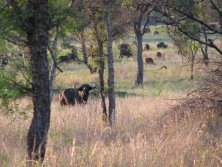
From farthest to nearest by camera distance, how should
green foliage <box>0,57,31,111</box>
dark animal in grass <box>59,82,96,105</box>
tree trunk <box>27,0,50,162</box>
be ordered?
dark animal in grass <box>59,82,96,105</box>, green foliage <box>0,57,31,111</box>, tree trunk <box>27,0,50,162</box>

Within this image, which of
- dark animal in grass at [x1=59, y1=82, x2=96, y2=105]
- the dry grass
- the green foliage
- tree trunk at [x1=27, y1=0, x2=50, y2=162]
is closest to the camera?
tree trunk at [x1=27, y1=0, x2=50, y2=162]

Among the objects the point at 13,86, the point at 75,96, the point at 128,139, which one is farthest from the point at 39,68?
the point at 75,96

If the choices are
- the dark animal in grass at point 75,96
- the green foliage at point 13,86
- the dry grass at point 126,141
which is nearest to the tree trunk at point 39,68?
the green foliage at point 13,86

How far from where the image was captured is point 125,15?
2058 cm

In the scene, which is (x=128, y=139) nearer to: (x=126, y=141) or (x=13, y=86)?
(x=126, y=141)

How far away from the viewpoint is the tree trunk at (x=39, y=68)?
5.47 m

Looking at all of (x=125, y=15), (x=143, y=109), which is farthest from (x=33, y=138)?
(x=125, y=15)

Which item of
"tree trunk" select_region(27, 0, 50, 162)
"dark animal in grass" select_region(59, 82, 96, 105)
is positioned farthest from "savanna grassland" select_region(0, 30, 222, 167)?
"dark animal in grass" select_region(59, 82, 96, 105)

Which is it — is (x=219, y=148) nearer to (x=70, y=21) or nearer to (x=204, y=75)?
(x=70, y=21)

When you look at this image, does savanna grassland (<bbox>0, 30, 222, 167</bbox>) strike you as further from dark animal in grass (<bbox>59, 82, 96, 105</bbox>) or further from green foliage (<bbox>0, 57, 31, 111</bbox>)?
dark animal in grass (<bbox>59, 82, 96, 105</bbox>)

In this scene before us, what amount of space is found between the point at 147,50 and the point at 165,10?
43319 mm

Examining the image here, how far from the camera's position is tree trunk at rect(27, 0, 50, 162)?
5.47m

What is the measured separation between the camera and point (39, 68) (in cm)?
547

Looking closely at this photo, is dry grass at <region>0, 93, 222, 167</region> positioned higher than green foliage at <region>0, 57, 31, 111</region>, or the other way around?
green foliage at <region>0, 57, 31, 111</region>
